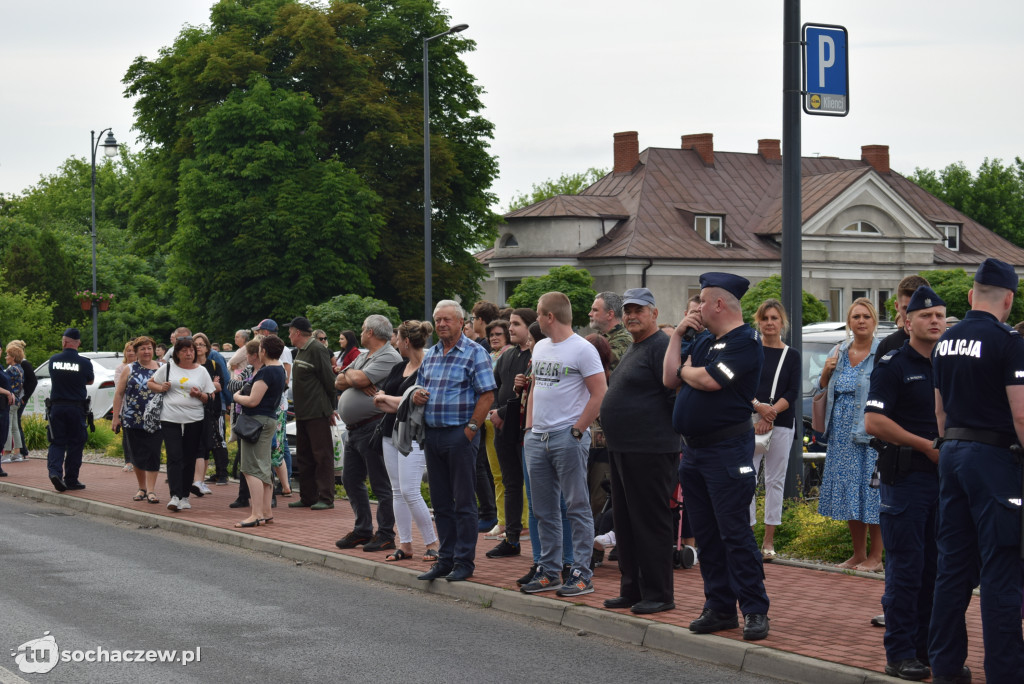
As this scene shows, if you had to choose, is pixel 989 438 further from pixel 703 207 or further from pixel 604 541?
pixel 703 207

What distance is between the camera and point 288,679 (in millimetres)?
6816

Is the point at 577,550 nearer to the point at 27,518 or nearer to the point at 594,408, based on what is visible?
the point at 594,408

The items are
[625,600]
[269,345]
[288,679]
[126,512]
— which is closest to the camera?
[288,679]

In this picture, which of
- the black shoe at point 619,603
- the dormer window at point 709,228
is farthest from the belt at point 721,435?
the dormer window at point 709,228

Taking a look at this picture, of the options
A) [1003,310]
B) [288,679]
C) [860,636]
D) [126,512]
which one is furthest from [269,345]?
[1003,310]

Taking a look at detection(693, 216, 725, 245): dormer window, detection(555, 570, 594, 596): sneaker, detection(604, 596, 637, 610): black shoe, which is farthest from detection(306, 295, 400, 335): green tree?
detection(693, 216, 725, 245): dormer window

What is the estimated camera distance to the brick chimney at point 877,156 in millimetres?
71750

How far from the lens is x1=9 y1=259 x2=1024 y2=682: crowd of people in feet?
19.6

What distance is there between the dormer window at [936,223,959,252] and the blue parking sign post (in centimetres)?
5795

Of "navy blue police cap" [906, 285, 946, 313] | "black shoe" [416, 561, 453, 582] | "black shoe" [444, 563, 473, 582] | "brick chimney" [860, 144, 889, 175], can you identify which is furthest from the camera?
"brick chimney" [860, 144, 889, 175]

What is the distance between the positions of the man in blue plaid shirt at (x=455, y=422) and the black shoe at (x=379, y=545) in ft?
4.99

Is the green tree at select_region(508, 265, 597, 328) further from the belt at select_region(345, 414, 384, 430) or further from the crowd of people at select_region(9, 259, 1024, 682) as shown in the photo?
the belt at select_region(345, 414, 384, 430)

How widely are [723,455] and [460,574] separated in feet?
9.47

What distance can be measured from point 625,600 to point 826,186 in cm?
5590
